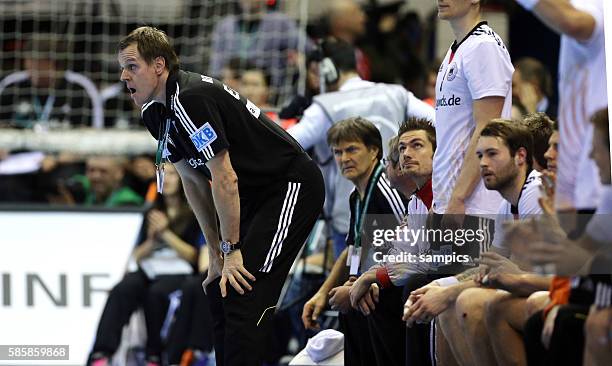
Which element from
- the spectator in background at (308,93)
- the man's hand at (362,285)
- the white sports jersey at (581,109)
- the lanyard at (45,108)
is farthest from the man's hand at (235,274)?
the lanyard at (45,108)

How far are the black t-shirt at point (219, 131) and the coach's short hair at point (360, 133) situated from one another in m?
0.68

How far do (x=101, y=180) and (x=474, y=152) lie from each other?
5.24m

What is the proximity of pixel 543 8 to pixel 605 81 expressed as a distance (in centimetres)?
28

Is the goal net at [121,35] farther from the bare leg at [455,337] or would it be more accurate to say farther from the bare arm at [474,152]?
the bare leg at [455,337]

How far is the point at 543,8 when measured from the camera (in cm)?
335

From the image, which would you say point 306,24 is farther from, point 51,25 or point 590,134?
point 590,134

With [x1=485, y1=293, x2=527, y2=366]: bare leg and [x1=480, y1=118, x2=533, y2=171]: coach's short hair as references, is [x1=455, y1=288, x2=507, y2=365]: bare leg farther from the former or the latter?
[x1=480, y1=118, x2=533, y2=171]: coach's short hair

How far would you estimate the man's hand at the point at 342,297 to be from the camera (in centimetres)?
500

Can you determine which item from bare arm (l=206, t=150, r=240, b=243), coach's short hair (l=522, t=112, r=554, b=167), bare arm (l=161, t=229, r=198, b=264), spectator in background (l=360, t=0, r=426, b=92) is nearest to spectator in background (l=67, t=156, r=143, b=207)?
bare arm (l=161, t=229, r=198, b=264)

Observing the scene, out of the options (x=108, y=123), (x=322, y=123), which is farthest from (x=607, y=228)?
(x=108, y=123)

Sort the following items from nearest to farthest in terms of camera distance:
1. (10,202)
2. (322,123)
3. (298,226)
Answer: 1. (298,226)
2. (322,123)
3. (10,202)

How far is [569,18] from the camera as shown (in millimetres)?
3330

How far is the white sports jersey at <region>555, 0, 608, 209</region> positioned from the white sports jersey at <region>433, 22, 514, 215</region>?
1.07 metres

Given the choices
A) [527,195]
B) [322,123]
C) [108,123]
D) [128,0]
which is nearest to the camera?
[527,195]
